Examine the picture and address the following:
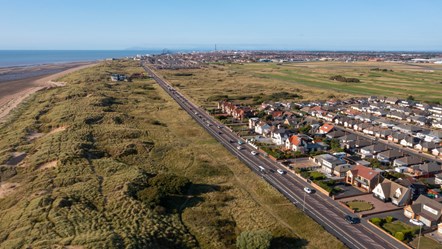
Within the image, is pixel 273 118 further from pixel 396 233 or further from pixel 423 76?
pixel 423 76

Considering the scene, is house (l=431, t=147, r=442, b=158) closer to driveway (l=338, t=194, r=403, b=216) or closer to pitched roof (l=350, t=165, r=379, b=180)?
pitched roof (l=350, t=165, r=379, b=180)

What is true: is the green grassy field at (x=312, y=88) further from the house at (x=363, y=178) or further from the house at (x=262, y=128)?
the house at (x=363, y=178)

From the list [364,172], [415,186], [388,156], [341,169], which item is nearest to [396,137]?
[388,156]

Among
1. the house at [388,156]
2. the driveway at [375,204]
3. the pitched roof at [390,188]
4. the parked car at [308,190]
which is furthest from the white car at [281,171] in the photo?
the house at [388,156]

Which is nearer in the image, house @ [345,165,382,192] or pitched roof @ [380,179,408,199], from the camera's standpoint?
pitched roof @ [380,179,408,199]

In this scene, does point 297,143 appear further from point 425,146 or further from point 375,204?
point 425,146

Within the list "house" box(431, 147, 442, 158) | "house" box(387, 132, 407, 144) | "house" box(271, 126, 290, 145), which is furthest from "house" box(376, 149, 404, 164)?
"house" box(271, 126, 290, 145)
